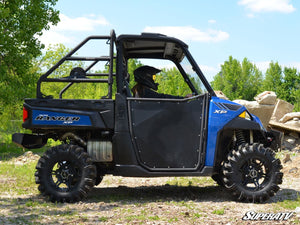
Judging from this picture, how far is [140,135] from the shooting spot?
619cm

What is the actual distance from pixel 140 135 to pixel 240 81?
158ft

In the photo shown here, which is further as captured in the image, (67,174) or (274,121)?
(274,121)

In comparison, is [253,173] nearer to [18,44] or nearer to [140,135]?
[140,135]

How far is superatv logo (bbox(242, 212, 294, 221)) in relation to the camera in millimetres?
5270

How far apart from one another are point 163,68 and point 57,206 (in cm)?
271

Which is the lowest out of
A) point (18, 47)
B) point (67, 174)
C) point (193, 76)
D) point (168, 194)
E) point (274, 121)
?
point (168, 194)

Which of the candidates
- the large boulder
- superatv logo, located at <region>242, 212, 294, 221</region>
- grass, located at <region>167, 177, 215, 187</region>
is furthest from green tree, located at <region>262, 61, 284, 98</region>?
superatv logo, located at <region>242, 212, 294, 221</region>

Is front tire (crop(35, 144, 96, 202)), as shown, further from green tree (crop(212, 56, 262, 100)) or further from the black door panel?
green tree (crop(212, 56, 262, 100))

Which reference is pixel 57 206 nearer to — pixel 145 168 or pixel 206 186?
pixel 145 168

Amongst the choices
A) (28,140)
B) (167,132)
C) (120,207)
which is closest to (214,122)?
(167,132)

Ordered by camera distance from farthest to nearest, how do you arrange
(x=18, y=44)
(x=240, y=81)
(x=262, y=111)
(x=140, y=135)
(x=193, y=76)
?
1. (x=240, y=81)
2. (x=18, y=44)
3. (x=262, y=111)
4. (x=193, y=76)
5. (x=140, y=135)

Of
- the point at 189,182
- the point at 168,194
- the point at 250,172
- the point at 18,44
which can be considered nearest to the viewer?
the point at 250,172

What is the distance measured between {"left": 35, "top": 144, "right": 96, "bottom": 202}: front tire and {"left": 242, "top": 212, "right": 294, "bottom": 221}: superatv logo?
2258 mm

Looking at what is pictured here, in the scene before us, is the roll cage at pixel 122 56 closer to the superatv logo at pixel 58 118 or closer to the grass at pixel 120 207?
the superatv logo at pixel 58 118
